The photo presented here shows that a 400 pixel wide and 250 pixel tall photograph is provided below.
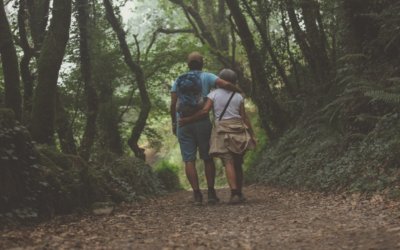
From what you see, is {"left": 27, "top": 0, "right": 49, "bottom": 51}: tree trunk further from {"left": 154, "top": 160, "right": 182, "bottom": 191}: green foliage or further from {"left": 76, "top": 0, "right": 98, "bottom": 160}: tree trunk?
{"left": 154, "top": 160, "right": 182, "bottom": 191}: green foliage

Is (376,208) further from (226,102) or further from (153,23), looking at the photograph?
(153,23)

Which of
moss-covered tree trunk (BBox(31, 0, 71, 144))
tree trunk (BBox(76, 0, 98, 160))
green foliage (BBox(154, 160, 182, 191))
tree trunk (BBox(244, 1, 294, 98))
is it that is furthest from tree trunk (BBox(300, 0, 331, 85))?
green foliage (BBox(154, 160, 182, 191))

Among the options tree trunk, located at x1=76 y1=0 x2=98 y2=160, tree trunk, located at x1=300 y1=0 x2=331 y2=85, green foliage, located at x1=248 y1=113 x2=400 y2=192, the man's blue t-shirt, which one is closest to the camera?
green foliage, located at x1=248 y1=113 x2=400 y2=192

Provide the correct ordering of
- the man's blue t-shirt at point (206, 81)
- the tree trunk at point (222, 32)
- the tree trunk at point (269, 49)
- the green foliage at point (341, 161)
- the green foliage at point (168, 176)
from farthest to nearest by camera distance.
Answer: the tree trunk at point (222, 32) → the green foliage at point (168, 176) → the tree trunk at point (269, 49) → the man's blue t-shirt at point (206, 81) → the green foliage at point (341, 161)

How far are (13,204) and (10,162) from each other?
457 millimetres

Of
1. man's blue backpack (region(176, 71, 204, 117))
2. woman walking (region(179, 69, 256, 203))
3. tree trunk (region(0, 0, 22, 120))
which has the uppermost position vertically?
tree trunk (region(0, 0, 22, 120))

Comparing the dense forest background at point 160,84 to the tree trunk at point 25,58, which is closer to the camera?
the dense forest background at point 160,84

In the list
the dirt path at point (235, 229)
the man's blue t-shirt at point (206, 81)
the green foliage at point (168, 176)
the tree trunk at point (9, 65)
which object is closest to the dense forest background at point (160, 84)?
the tree trunk at point (9, 65)

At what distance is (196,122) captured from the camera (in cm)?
768

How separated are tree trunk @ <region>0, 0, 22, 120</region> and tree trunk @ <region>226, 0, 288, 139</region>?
850cm

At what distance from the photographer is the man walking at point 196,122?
760cm

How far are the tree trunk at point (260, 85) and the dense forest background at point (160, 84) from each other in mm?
42

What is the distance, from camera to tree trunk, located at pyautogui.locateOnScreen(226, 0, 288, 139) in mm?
15384

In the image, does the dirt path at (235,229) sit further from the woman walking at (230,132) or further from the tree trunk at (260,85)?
the tree trunk at (260,85)
